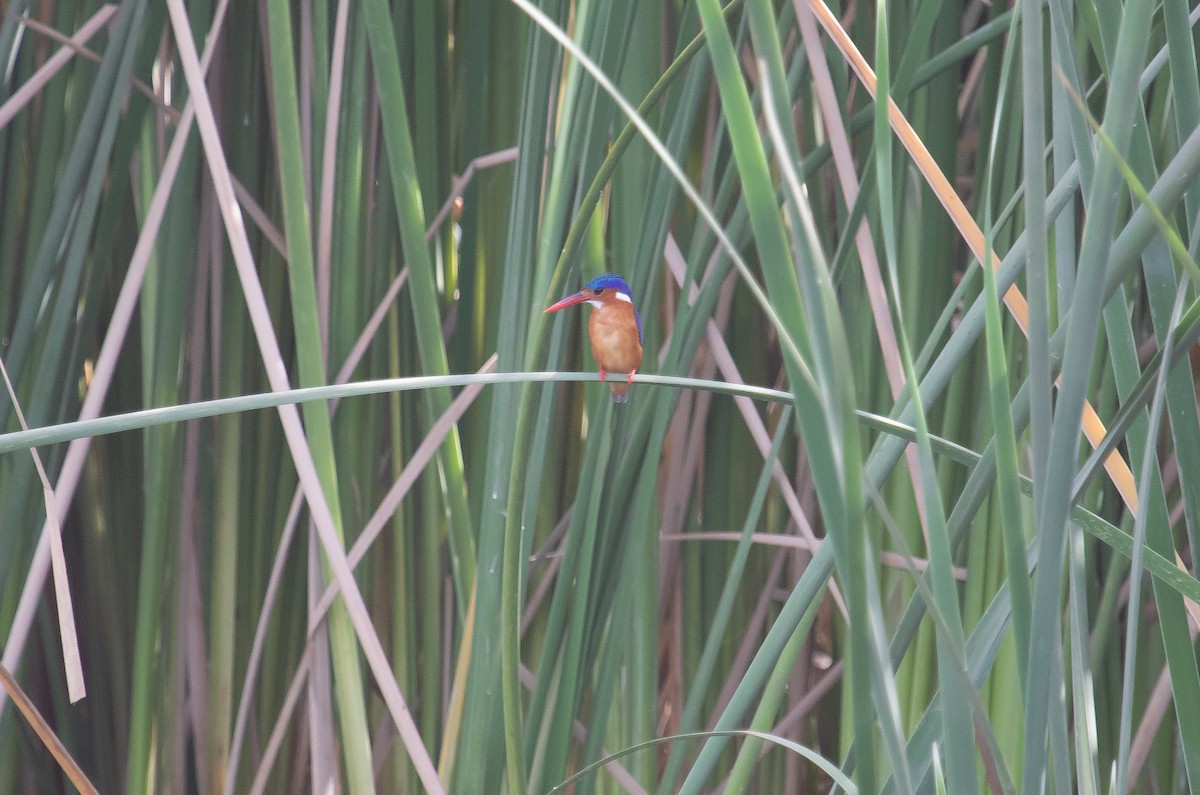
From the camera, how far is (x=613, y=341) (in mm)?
1035

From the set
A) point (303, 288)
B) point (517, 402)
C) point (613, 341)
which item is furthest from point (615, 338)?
point (303, 288)

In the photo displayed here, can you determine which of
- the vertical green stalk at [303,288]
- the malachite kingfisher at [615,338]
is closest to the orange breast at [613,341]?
the malachite kingfisher at [615,338]

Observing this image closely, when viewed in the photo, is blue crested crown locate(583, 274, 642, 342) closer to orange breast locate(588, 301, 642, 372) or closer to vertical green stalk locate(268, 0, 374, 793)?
orange breast locate(588, 301, 642, 372)

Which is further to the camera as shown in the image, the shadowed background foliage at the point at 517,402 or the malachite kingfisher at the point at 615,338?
the malachite kingfisher at the point at 615,338

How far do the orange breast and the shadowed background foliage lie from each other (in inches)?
1.4

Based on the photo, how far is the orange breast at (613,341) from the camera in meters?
1.03

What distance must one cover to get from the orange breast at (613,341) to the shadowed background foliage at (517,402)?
35 millimetres

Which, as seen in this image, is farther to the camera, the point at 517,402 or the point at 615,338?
the point at 615,338

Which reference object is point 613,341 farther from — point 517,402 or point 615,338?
point 517,402

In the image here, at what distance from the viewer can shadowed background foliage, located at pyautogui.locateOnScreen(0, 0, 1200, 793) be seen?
71cm

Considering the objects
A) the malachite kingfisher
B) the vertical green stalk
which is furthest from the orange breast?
the vertical green stalk

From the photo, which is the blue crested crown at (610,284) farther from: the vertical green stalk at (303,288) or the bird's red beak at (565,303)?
the vertical green stalk at (303,288)

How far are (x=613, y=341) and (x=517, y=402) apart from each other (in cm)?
15

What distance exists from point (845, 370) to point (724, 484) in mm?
929
